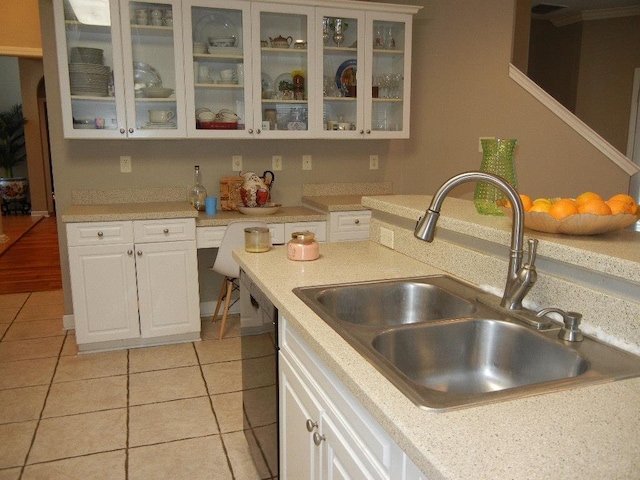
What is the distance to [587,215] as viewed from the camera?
4.49 ft

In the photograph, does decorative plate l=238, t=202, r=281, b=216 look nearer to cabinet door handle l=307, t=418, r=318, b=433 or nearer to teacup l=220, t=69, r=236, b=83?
teacup l=220, t=69, r=236, b=83

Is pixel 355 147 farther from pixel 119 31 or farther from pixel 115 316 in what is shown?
pixel 115 316

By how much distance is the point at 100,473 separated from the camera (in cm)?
217

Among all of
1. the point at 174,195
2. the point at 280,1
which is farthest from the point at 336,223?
the point at 280,1

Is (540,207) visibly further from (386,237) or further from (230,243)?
(230,243)

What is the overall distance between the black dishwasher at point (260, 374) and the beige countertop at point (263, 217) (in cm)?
135

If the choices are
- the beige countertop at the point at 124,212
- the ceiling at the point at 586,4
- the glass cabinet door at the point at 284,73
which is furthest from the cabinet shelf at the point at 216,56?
the ceiling at the point at 586,4

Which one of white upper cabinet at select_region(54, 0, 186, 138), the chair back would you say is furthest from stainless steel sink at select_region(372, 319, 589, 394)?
white upper cabinet at select_region(54, 0, 186, 138)

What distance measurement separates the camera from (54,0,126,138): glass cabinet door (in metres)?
3.26

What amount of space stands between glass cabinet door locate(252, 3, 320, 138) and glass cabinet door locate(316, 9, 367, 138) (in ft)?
0.39

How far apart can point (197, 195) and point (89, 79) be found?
0.99 metres

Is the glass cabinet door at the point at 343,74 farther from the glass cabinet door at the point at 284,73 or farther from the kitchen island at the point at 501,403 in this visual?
the kitchen island at the point at 501,403

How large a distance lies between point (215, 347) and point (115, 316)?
0.64m

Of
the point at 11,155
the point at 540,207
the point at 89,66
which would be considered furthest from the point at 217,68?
the point at 11,155
